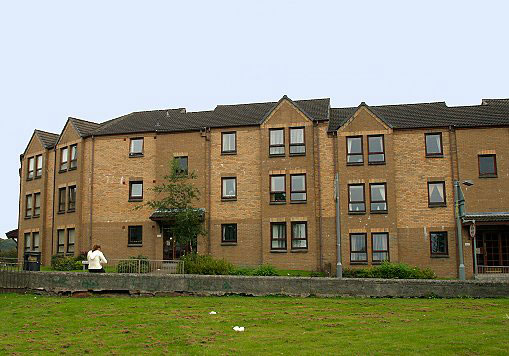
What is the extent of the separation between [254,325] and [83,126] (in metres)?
30.3

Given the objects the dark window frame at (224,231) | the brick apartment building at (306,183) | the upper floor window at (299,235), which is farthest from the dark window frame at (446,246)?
the dark window frame at (224,231)

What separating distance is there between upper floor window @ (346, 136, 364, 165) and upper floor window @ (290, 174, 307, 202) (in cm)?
310

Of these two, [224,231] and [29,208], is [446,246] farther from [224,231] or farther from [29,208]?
[29,208]

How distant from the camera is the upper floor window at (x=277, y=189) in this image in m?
36.7

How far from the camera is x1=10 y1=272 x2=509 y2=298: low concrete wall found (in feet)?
66.0

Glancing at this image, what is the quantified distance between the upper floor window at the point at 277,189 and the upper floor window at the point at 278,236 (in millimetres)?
1585

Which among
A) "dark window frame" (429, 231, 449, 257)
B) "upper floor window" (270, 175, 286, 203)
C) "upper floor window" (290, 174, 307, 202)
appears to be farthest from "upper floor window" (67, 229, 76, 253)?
"dark window frame" (429, 231, 449, 257)

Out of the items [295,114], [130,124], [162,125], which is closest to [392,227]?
[295,114]

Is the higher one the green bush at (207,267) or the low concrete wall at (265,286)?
the green bush at (207,267)

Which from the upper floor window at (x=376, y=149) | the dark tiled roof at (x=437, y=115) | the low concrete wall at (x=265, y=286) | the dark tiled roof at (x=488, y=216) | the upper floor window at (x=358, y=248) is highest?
the dark tiled roof at (x=437, y=115)

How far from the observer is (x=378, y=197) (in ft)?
116

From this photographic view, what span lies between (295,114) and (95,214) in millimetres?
15231

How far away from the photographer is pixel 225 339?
537 inches

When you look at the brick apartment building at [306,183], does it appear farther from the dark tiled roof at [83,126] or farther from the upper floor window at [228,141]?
the dark tiled roof at [83,126]
